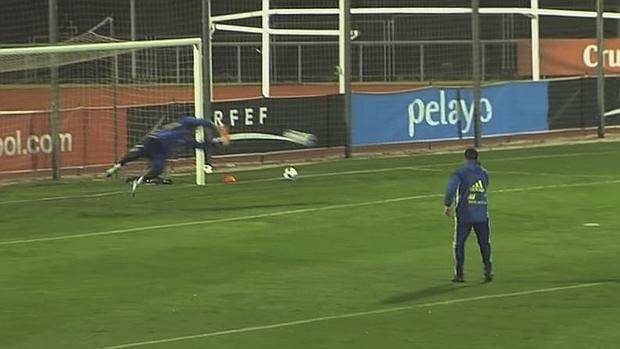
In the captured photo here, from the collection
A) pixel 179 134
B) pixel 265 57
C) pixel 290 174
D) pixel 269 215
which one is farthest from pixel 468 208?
pixel 265 57

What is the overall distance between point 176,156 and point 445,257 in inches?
622

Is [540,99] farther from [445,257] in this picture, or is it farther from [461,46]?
[445,257]

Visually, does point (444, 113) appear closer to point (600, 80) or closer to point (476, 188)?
point (600, 80)

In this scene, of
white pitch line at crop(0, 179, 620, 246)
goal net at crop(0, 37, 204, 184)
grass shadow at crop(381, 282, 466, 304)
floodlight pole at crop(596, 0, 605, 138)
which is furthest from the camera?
floodlight pole at crop(596, 0, 605, 138)

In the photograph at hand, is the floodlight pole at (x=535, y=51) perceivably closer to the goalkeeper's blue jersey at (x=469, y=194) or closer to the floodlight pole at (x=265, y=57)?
the floodlight pole at (x=265, y=57)

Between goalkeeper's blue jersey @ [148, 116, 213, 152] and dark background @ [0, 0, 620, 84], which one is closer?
goalkeeper's blue jersey @ [148, 116, 213, 152]

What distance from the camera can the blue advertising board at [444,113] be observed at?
38938 millimetres

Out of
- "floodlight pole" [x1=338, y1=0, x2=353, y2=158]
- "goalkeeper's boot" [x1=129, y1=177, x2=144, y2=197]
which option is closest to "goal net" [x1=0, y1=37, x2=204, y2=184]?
"goalkeeper's boot" [x1=129, y1=177, x2=144, y2=197]

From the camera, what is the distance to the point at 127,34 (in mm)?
51594

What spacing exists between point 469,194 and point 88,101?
19561mm

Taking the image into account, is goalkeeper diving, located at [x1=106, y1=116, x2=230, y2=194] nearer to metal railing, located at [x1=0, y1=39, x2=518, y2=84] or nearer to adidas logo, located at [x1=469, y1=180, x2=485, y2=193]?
adidas logo, located at [x1=469, y1=180, x2=485, y2=193]

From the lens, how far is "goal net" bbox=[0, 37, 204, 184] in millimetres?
29609

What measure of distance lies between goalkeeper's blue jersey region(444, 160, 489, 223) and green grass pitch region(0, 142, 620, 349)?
762 millimetres

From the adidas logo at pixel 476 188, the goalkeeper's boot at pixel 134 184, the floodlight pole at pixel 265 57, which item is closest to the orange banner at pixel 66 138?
the goalkeeper's boot at pixel 134 184
